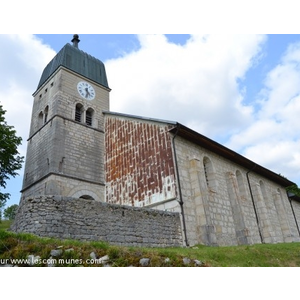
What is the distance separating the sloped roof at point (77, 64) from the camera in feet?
68.3

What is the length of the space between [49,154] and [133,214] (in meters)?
8.16

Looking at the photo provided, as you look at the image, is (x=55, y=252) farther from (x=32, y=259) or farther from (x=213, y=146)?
(x=213, y=146)

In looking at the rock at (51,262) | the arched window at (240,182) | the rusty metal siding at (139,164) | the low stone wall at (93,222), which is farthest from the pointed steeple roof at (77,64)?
the rock at (51,262)

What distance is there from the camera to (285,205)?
2430cm

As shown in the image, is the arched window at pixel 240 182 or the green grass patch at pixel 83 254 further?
the arched window at pixel 240 182

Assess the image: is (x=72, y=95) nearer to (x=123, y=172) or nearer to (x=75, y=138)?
(x=75, y=138)

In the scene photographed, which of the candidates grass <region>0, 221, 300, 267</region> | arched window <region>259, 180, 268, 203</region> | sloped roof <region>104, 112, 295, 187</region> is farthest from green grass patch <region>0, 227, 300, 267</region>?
arched window <region>259, 180, 268, 203</region>

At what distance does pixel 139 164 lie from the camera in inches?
612

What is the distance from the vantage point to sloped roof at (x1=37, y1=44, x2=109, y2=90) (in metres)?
20.8

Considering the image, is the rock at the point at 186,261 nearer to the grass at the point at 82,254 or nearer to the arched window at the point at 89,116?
the grass at the point at 82,254

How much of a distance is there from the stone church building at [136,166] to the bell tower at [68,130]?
0.07 meters

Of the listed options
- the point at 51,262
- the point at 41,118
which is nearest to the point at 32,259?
the point at 51,262

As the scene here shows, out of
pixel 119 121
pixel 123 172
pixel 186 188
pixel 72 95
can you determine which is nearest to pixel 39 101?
pixel 72 95

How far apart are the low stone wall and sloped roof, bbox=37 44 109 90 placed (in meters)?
13.3
